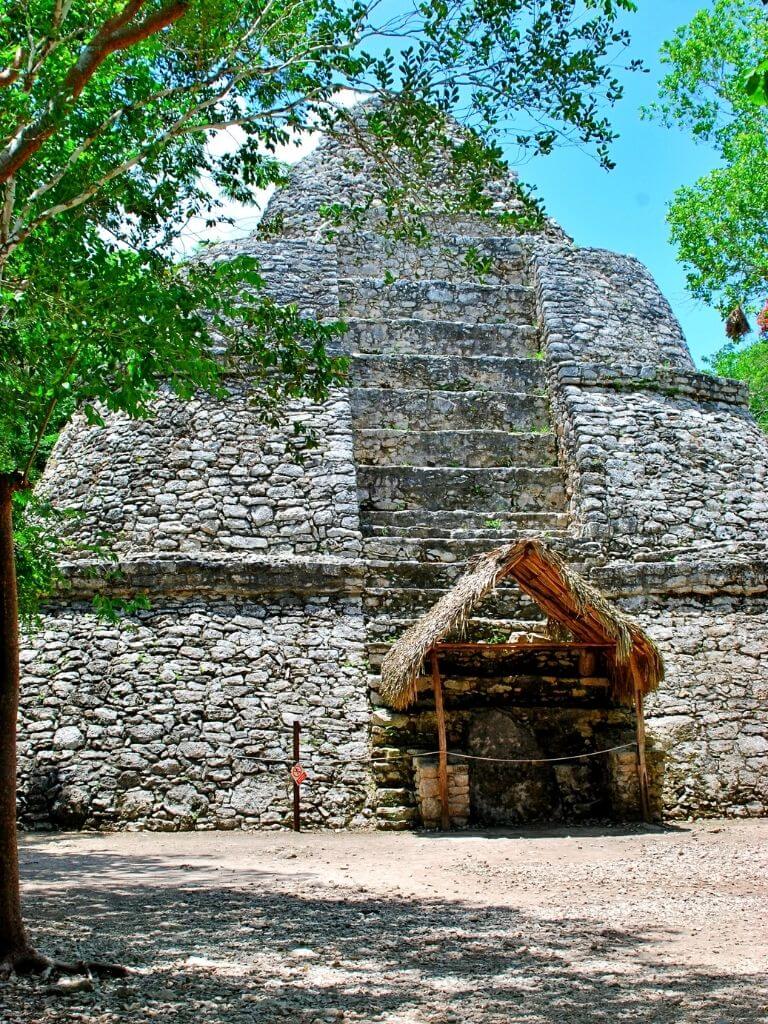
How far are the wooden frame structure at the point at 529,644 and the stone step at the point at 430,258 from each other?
21.6ft

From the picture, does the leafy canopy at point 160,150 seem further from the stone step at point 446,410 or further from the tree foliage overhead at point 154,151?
the stone step at point 446,410

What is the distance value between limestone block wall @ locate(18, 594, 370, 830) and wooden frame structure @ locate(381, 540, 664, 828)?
0.73 m

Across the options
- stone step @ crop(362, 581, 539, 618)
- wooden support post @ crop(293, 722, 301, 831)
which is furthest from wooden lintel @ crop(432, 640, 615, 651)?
wooden support post @ crop(293, 722, 301, 831)

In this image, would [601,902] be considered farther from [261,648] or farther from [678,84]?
[678,84]

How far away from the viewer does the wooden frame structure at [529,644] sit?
287 inches

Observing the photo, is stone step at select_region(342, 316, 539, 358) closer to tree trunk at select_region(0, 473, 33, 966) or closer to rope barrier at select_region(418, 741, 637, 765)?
rope barrier at select_region(418, 741, 637, 765)

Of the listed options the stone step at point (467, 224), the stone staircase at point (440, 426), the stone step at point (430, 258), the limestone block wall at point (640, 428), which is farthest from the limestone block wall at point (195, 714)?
the stone step at point (467, 224)

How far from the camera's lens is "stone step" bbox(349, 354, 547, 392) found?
1137 cm

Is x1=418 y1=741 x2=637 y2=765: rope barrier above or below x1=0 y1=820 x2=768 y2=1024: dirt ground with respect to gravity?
above

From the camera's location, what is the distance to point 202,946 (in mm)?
3781

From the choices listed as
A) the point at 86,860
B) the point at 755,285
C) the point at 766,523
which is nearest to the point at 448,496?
the point at 766,523

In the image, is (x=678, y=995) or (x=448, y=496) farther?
(x=448, y=496)

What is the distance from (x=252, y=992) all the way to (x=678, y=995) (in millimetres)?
1461

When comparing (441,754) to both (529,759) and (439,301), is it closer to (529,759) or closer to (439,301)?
(529,759)
